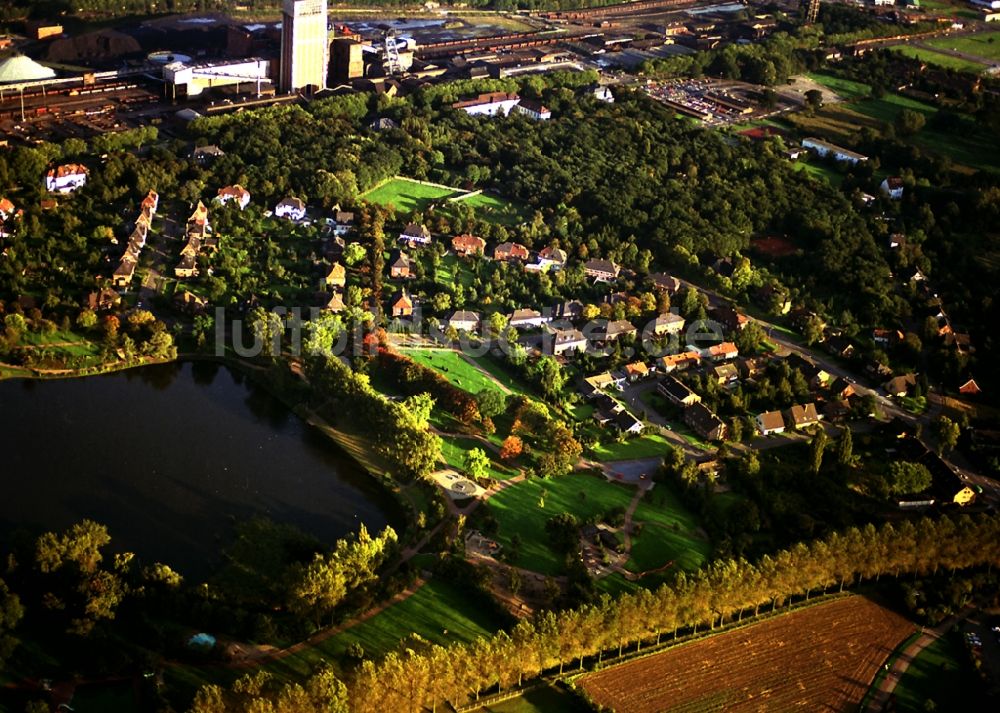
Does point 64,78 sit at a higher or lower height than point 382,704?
higher

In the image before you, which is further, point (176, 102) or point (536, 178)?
point (176, 102)

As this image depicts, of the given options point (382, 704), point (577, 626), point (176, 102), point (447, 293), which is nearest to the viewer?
point (382, 704)

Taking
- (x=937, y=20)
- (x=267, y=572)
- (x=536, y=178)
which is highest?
(x=937, y=20)

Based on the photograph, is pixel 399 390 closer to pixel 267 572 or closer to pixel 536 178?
pixel 267 572

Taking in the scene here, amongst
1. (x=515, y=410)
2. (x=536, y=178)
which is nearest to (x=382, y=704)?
(x=515, y=410)

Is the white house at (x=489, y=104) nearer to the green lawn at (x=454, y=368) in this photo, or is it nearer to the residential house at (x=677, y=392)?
the green lawn at (x=454, y=368)

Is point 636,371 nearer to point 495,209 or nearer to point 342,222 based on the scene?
point 495,209

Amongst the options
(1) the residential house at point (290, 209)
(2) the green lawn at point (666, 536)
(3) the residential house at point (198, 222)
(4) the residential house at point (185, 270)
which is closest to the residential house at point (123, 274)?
(4) the residential house at point (185, 270)
